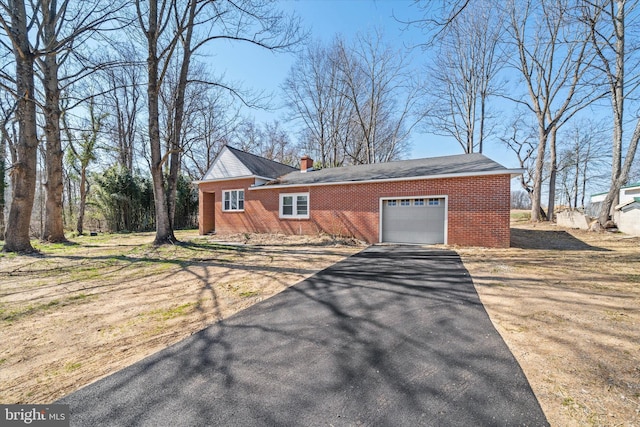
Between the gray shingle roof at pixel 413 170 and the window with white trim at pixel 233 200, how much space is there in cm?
209

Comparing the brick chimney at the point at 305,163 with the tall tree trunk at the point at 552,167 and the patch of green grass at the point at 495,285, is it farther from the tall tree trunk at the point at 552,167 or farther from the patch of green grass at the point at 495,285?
the tall tree trunk at the point at 552,167

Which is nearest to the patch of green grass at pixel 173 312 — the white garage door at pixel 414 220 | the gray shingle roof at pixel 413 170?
the white garage door at pixel 414 220

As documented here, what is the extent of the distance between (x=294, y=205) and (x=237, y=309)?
29.3 ft

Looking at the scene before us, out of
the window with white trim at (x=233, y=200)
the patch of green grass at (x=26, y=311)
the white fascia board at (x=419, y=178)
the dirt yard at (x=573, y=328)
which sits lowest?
the patch of green grass at (x=26, y=311)

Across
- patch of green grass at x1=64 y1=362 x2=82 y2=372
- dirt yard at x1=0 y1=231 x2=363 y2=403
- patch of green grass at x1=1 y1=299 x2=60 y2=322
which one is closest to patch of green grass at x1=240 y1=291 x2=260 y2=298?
dirt yard at x1=0 y1=231 x2=363 y2=403

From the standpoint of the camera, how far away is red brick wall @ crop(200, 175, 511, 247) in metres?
8.51

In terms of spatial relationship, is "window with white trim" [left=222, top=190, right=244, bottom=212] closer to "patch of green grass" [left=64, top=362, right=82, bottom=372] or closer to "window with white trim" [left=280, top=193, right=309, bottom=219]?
"window with white trim" [left=280, top=193, right=309, bottom=219]

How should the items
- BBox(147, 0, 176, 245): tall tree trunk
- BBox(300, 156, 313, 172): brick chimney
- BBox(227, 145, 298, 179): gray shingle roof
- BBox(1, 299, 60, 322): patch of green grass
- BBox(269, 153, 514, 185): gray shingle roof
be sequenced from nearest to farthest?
BBox(1, 299, 60, 322): patch of green grass, BBox(147, 0, 176, 245): tall tree trunk, BBox(269, 153, 514, 185): gray shingle roof, BBox(227, 145, 298, 179): gray shingle roof, BBox(300, 156, 313, 172): brick chimney

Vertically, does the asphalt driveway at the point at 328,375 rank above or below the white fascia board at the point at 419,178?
below

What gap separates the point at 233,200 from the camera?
1445 cm

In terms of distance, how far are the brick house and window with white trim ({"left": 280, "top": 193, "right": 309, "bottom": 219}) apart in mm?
48

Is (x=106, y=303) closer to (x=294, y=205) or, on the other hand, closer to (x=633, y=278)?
(x=294, y=205)

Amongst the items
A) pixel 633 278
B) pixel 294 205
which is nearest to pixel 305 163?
pixel 294 205

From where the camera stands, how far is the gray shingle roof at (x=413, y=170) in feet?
29.4
